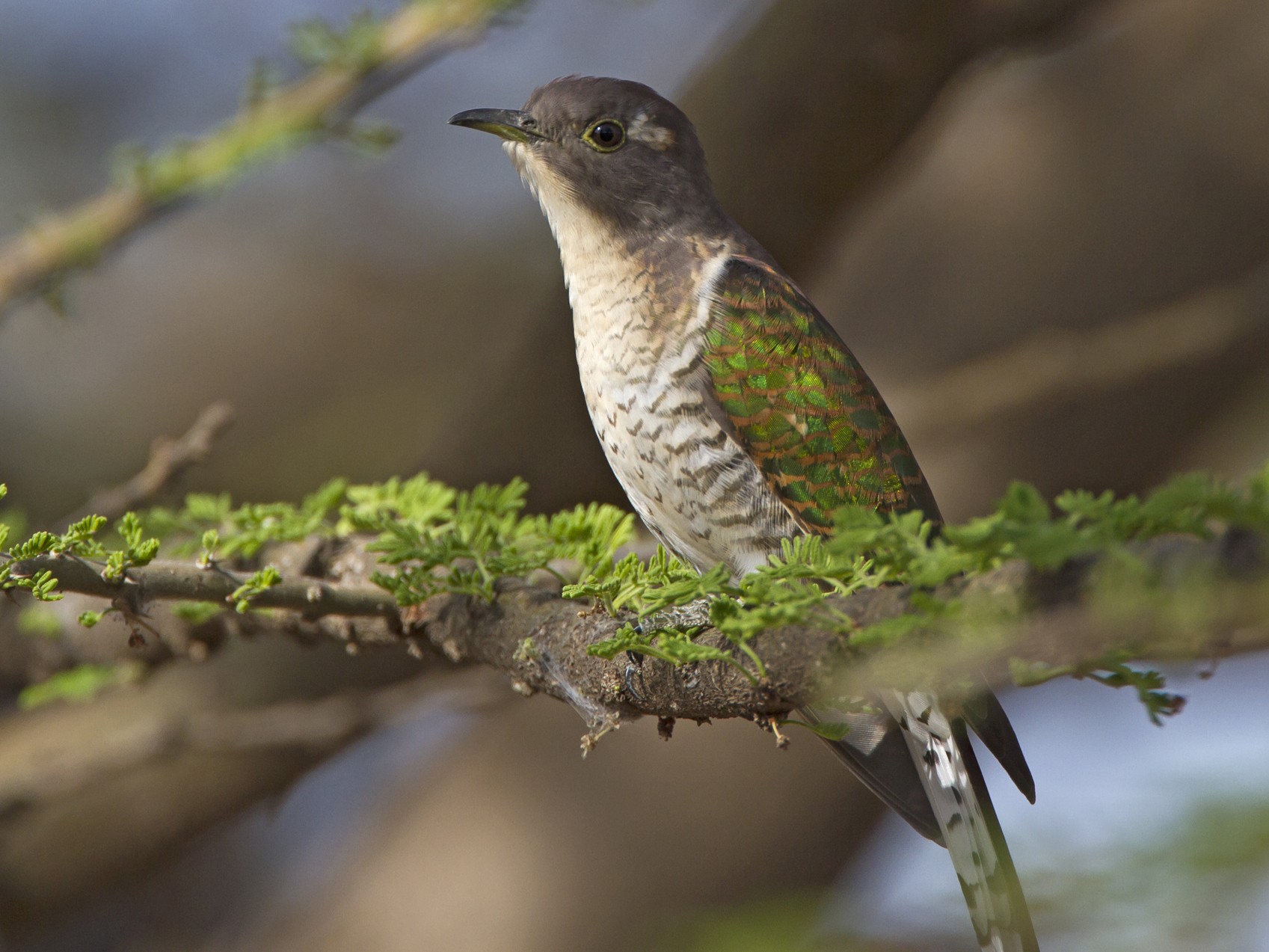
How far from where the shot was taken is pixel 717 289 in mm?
2621

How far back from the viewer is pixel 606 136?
3.03 meters

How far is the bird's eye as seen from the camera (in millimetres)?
3014

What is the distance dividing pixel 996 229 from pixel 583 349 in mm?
3554

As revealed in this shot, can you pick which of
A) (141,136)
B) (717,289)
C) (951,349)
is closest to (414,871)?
(951,349)

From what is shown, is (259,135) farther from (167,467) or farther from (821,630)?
(821,630)

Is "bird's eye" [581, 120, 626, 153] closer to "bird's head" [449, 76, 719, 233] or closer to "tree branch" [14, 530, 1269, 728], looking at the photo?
"bird's head" [449, 76, 719, 233]

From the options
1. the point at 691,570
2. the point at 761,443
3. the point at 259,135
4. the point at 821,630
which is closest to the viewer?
the point at 821,630

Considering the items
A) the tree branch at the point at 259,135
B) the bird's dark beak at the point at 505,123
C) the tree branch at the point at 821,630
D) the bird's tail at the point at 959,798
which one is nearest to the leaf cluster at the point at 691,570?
the tree branch at the point at 821,630

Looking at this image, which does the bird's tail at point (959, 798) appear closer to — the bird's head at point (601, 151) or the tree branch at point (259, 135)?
the bird's head at point (601, 151)

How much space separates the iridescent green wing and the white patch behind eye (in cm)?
70

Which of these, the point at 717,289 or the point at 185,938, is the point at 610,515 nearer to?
the point at 717,289

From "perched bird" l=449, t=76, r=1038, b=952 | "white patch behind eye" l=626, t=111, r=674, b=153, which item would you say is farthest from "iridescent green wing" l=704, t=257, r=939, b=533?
"white patch behind eye" l=626, t=111, r=674, b=153

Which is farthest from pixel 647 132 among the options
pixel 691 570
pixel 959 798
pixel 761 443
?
pixel 959 798

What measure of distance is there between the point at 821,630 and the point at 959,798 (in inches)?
48.5
